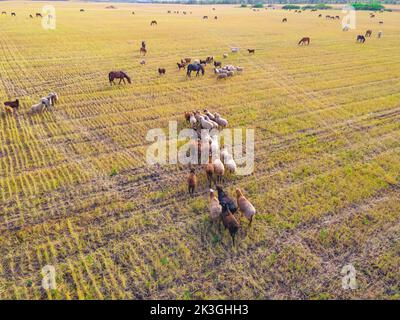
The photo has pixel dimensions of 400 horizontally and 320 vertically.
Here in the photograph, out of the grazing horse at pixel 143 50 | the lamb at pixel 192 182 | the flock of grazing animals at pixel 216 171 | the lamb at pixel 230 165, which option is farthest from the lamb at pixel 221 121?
the grazing horse at pixel 143 50


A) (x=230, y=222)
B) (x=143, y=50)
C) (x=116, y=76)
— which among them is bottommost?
(x=230, y=222)

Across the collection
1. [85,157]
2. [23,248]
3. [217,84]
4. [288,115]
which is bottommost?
[23,248]

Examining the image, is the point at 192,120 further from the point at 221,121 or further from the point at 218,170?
the point at 218,170

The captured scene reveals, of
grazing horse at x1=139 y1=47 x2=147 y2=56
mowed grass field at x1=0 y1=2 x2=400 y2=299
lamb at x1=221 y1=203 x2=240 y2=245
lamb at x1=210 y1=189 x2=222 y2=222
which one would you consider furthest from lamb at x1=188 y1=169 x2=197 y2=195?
grazing horse at x1=139 y1=47 x2=147 y2=56

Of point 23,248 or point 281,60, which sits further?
point 281,60

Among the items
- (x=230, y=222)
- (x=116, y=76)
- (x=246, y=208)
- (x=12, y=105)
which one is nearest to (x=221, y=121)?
(x=246, y=208)

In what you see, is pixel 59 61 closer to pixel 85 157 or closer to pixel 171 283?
pixel 85 157
